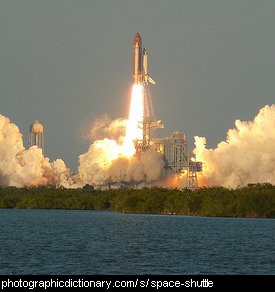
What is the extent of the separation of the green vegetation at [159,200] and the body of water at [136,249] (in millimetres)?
8661

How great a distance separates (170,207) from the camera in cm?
12962

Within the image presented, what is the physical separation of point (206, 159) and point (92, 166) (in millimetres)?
15774

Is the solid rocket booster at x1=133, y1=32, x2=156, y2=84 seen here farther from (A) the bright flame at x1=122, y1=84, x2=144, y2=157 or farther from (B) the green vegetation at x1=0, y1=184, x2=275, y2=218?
(B) the green vegetation at x1=0, y1=184, x2=275, y2=218

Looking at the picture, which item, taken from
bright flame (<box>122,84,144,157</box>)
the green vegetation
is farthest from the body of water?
bright flame (<box>122,84,144,157</box>)

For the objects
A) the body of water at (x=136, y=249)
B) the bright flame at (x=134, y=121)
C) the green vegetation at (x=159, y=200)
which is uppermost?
the bright flame at (x=134, y=121)

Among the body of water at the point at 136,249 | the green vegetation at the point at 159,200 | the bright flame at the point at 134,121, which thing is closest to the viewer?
the body of water at the point at 136,249

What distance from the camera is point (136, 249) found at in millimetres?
75062

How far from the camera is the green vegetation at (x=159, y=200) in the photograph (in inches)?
4663

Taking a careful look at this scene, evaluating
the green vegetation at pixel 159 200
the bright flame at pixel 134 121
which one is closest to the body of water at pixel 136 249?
the green vegetation at pixel 159 200

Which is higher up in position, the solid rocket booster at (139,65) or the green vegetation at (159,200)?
the solid rocket booster at (139,65)

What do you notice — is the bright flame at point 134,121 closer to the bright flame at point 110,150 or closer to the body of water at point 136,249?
the bright flame at point 110,150

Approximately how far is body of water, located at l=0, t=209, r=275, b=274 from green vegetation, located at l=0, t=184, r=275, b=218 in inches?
341
